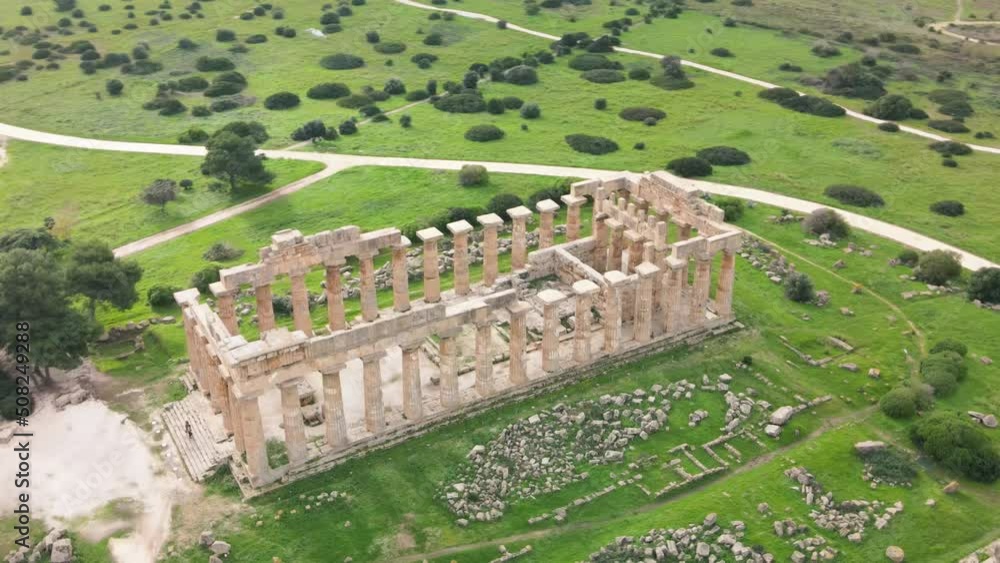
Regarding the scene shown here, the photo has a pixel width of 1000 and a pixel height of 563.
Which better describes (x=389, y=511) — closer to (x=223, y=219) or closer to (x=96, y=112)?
(x=223, y=219)

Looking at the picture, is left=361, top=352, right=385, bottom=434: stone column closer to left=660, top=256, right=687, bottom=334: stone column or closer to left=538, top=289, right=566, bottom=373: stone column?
left=538, top=289, right=566, bottom=373: stone column

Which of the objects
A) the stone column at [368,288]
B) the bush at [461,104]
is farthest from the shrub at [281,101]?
the stone column at [368,288]

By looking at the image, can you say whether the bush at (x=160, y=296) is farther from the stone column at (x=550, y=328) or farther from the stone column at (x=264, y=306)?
the stone column at (x=550, y=328)

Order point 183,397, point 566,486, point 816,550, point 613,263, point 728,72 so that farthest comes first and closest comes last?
1. point 728,72
2. point 613,263
3. point 183,397
4. point 566,486
5. point 816,550

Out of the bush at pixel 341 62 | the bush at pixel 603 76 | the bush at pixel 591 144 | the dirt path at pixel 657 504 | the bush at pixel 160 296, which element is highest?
the bush at pixel 341 62

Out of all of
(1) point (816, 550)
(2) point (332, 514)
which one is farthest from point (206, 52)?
(1) point (816, 550)

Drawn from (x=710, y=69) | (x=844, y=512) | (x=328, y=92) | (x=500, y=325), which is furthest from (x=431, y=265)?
(x=710, y=69)
